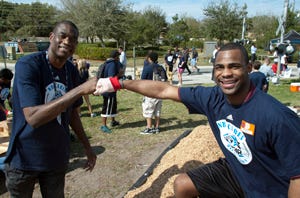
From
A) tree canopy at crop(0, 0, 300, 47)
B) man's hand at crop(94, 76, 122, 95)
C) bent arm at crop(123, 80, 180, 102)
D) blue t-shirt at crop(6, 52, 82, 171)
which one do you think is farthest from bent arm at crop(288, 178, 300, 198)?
tree canopy at crop(0, 0, 300, 47)

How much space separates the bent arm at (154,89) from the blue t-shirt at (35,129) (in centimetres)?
62

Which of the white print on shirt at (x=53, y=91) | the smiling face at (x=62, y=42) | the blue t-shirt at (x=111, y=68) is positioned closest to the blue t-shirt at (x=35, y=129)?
the white print on shirt at (x=53, y=91)

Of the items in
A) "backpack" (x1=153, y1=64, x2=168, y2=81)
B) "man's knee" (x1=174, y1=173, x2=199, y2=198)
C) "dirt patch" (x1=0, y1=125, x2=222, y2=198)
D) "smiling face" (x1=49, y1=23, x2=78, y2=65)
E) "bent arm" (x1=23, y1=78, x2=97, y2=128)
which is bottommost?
"dirt patch" (x1=0, y1=125, x2=222, y2=198)

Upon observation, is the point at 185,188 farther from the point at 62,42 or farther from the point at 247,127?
the point at 62,42

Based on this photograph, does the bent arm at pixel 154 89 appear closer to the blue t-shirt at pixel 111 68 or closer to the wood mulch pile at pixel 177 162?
the wood mulch pile at pixel 177 162

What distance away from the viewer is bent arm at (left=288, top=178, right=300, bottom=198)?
202cm

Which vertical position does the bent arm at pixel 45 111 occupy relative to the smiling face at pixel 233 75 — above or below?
below

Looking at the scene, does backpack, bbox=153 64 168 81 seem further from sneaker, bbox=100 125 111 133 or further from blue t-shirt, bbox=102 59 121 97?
sneaker, bbox=100 125 111 133

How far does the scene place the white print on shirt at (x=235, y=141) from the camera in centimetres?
227

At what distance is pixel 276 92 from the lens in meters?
13.0

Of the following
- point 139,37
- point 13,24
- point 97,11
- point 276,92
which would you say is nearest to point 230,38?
point 139,37

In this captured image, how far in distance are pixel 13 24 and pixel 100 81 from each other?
65428 millimetres

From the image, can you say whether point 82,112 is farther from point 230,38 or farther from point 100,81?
point 230,38

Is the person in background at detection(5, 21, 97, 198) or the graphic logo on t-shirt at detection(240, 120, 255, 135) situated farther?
the person in background at detection(5, 21, 97, 198)
